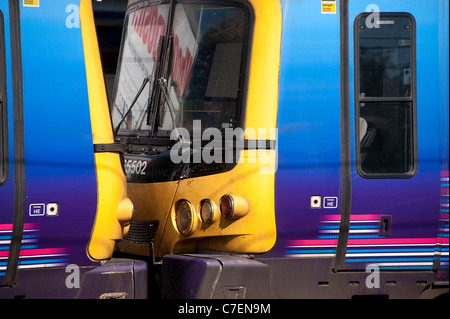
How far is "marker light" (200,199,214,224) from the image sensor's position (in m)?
5.71

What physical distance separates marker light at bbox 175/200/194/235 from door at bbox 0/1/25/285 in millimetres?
1198

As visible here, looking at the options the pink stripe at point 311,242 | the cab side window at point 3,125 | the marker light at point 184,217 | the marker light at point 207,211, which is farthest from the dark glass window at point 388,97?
the cab side window at point 3,125

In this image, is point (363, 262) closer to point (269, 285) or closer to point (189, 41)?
point (269, 285)

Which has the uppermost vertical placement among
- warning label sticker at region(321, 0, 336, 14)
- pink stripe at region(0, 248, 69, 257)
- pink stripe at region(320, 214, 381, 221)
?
warning label sticker at region(321, 0, 336, 14)

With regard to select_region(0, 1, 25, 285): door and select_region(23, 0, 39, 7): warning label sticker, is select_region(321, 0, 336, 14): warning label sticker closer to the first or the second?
select_region(23, 0, 39, 7): warning label sticker

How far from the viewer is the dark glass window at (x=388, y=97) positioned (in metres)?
5.91

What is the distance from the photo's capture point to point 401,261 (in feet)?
19.6

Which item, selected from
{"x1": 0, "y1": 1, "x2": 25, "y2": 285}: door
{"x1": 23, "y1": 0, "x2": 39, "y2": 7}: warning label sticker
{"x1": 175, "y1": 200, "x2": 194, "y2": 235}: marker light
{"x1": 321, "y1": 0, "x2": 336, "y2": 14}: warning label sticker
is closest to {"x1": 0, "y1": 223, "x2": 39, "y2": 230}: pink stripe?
{"x1": 0, "y1": 1, "x2": 25, "y2": 285}: door

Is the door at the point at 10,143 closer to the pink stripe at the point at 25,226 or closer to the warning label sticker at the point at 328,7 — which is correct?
the pink stripe at the point at 25,226

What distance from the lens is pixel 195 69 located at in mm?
5930

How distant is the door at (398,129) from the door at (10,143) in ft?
7.57

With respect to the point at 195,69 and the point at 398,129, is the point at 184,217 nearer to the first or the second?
the point at 195,69

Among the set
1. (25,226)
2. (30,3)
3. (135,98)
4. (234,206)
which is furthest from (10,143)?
(234,206)
